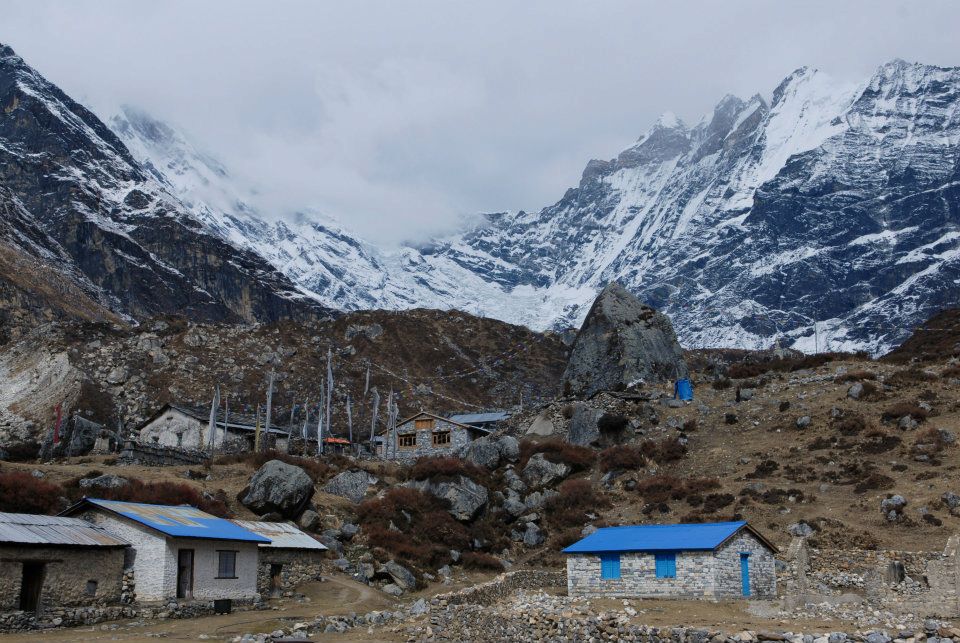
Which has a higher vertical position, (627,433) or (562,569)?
(627,433)

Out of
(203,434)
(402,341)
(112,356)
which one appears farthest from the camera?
(402,341)

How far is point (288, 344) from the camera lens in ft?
332

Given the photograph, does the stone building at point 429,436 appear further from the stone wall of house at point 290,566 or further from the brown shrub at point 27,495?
the brown shrub at point 27,495

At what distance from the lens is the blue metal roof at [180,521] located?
3152 centimetres

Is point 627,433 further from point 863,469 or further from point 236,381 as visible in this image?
point 236,381

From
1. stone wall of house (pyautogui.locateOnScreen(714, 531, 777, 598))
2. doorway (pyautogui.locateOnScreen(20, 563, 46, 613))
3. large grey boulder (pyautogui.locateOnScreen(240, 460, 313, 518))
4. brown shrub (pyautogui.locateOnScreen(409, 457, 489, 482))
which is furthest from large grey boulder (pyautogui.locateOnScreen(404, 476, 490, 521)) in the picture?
doorway (pyautogui.locateOnScreen(20, 563, 46, 613))

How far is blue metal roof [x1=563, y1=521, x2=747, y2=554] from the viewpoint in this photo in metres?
32.0

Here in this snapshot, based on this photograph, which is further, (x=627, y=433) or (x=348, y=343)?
(x=348, y=343)

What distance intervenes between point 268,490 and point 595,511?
61.6ft

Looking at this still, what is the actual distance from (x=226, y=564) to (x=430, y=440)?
40.5 m

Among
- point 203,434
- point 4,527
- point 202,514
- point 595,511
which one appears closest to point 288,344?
point 203,434

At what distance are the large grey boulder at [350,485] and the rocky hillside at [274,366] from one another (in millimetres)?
30347

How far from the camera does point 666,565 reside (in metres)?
32.4

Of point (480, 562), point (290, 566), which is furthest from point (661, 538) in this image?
point (290, 566)
